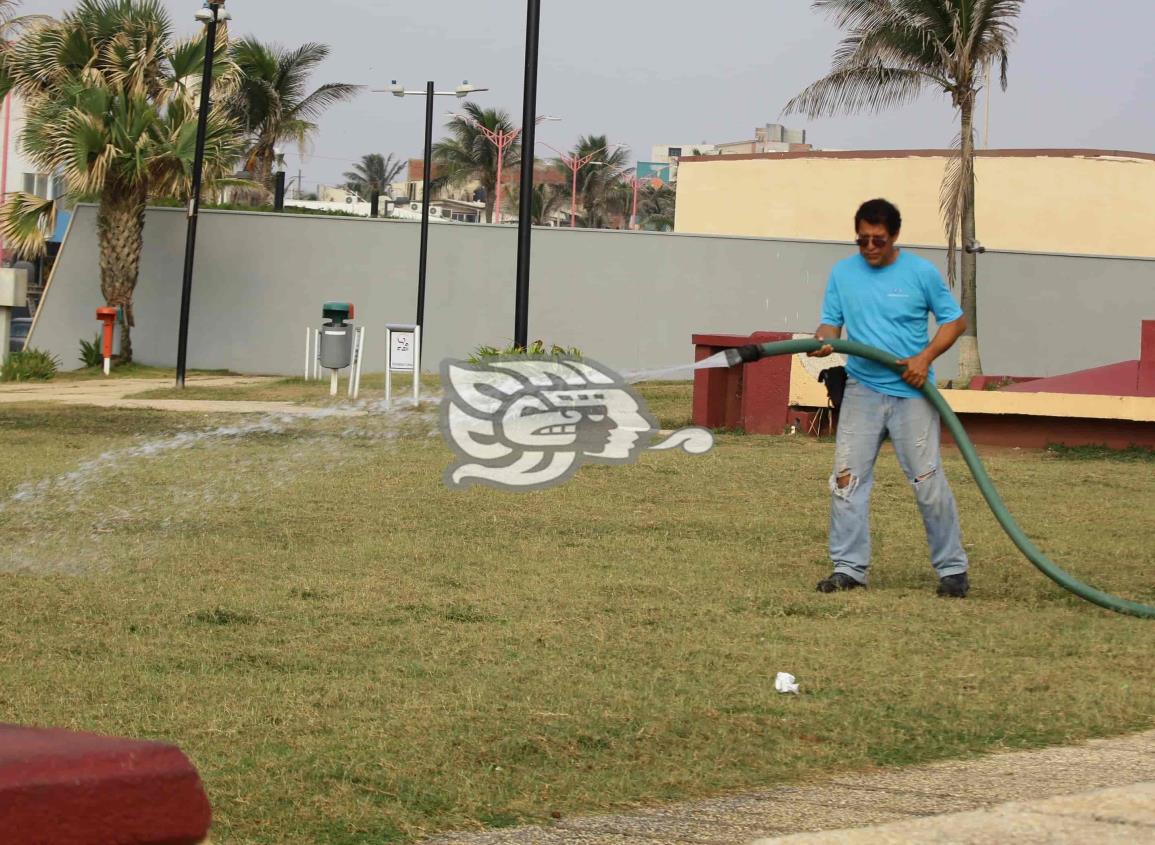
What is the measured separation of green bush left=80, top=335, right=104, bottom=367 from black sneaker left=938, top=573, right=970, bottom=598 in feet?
73.8

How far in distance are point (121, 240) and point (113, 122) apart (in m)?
2.10

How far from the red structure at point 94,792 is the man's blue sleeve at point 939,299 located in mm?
5221

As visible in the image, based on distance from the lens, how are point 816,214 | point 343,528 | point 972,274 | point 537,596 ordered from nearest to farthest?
point 537,596, point 343,528, point 972,274, point 816,214

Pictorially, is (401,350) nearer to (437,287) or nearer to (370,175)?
(437,287)

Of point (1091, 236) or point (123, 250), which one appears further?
point (1091, 236)

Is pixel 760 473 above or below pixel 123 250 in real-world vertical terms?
below

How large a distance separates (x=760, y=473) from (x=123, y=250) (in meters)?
17.4

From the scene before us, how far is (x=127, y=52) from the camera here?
84.1 ft

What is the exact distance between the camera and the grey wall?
90.6 ft

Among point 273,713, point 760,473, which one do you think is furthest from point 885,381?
point 760,473

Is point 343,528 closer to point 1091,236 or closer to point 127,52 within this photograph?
point 127,52

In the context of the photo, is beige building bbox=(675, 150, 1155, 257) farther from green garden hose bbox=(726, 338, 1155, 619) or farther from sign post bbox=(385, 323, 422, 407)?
green garden hose bbox=(726, 338, 1155, 619)

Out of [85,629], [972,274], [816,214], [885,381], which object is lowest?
[85,629]

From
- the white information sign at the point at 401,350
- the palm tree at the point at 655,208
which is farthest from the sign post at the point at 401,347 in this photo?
the palm tree at the point at 655,208
